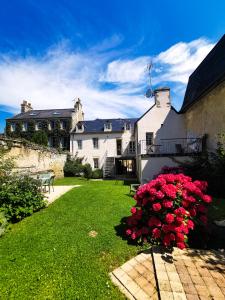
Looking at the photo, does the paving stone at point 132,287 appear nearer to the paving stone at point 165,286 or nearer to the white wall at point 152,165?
the paving stone at point 165,286

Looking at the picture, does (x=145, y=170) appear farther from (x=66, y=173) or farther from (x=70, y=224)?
(x=66, y=173)

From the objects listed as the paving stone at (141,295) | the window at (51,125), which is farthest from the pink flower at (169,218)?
the window at (51,125)

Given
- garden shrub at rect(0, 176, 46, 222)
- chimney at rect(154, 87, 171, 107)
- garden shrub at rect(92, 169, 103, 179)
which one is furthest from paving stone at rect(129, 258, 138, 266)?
garden shrub at rect(92, 169, 103, 179)

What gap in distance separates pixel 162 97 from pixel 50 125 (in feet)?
65.4

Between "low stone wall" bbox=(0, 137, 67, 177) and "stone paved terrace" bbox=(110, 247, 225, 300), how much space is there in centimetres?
715

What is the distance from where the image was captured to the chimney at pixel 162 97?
17547mm

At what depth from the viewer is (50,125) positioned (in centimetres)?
3153

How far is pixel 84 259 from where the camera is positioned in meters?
4.64

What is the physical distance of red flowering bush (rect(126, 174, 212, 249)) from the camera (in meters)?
5.08

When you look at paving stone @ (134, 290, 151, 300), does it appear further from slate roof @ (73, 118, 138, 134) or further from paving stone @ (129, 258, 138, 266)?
slate roof @ (73, 118, 138, 134)

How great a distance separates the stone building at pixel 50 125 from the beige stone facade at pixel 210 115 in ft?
67.1

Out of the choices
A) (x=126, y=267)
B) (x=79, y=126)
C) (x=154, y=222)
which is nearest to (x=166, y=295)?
(x=126, y=267)

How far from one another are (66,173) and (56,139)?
25.0ft

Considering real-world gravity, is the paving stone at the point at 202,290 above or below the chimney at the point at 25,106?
below
